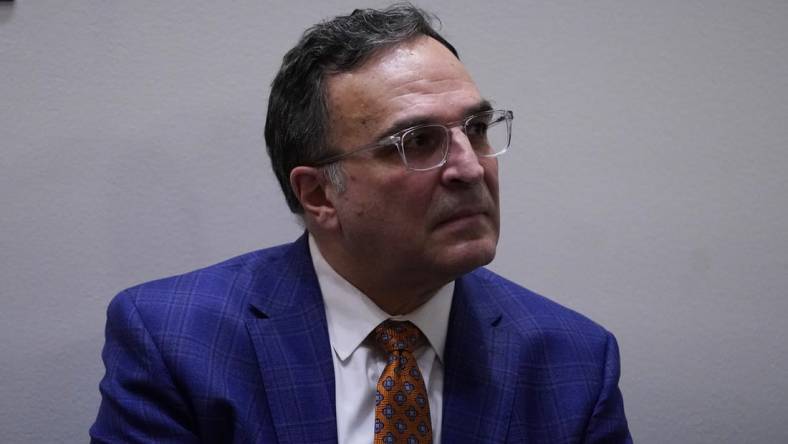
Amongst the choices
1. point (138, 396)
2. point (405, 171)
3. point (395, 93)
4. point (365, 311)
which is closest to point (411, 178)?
point (405, 171)

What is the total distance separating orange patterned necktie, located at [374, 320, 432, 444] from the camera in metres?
1.22

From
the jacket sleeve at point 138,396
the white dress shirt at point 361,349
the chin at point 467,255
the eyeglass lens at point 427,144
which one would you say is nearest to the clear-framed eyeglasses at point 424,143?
the eyeglass lens at point 427,144

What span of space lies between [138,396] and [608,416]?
81 cm

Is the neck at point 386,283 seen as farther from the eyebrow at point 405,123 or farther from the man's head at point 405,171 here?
the eyebrow at point 405,123

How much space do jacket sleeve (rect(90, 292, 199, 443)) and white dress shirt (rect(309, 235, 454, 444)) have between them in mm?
256

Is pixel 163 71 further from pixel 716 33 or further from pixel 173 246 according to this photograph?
pixel 716 33

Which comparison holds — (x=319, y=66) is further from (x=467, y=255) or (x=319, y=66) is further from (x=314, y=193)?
(x=467, y=255)

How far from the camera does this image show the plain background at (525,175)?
1.54m

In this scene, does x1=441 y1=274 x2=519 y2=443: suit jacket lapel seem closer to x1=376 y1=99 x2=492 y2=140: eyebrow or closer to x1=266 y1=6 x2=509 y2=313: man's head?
x1=266 y1=6 x2=509 y2=313: man's head

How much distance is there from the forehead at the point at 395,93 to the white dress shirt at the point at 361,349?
0.28 m

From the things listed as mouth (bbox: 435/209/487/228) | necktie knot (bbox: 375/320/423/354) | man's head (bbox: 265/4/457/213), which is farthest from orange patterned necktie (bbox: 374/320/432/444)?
man's head (bbox: 265/4/457/213)

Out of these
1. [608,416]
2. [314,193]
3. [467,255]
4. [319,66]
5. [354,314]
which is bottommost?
[608,416]

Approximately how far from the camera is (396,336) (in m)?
1.31

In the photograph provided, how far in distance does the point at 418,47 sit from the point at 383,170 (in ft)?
0.74
